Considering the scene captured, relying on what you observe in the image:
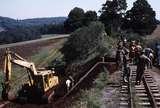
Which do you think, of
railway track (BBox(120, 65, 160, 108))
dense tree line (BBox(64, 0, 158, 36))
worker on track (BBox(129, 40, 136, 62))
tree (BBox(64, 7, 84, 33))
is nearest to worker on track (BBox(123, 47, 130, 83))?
railway track (BBox(120, 65, 160, 108))

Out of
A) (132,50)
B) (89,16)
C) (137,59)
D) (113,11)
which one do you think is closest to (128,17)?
(113,11)

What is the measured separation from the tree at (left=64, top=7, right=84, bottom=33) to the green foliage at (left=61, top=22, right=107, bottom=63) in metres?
34.4

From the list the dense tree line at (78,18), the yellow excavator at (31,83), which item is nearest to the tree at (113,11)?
the dense tree line at (78,18)

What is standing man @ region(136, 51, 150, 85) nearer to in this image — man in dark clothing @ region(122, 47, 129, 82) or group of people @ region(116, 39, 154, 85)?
group of people @ region(116, 39, 154, 85)

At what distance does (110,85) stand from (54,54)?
37.2 metres

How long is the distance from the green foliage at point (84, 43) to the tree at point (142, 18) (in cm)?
1910

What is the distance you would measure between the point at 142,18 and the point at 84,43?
74.9ft

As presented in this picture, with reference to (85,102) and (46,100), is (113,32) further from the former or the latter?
(85,102)

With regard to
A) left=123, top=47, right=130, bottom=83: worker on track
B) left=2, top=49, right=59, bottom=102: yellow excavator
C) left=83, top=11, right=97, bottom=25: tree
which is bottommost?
left=2, top=49, right=59, bottom=102: yellow excavator

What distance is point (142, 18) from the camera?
219 feet

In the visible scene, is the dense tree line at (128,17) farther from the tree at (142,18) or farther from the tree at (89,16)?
the tree at (89,16)

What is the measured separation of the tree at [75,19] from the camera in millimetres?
84275

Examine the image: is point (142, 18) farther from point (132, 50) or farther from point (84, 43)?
→ point (132, 50)

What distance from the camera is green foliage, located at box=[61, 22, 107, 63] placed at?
45469 millimetres
